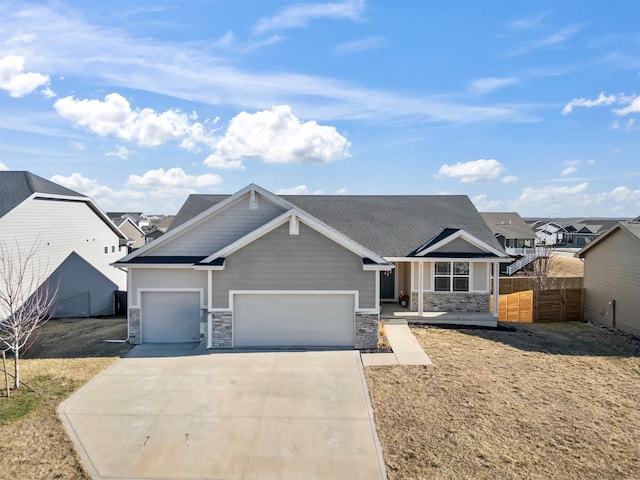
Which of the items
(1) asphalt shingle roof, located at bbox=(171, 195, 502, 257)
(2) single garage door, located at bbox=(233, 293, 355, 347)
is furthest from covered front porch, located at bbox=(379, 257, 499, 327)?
(2) single garage door, located at bbox=(233, 293, 355, 347)

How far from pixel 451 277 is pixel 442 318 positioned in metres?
1.76

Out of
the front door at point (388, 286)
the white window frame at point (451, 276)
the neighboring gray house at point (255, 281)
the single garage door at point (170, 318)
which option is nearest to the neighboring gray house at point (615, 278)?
the white window frame at point (451, 276)

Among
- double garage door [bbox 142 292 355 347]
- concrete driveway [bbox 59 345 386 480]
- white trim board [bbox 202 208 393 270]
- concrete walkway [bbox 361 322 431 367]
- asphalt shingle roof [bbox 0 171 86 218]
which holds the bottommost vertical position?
concrete driveway [bbox 59 345 386 480]

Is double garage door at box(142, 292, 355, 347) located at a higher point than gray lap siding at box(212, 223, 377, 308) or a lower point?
lower

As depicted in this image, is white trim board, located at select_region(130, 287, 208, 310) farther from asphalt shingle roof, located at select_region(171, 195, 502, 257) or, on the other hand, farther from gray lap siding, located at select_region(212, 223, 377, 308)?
asphalt shingle roof, located at select_region(171, 195, 502, 257)

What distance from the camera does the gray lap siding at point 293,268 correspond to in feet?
42.5

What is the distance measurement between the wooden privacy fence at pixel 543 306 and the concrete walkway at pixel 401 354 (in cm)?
795

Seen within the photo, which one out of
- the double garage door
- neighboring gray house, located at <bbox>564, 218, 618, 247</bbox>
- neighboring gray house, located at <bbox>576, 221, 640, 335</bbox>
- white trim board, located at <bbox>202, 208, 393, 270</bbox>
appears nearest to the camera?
white trim board, located at <bbox>202, 208, 393, 270</bbox>

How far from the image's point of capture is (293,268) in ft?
42.8

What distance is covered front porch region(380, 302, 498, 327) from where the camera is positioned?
1616 centimetres

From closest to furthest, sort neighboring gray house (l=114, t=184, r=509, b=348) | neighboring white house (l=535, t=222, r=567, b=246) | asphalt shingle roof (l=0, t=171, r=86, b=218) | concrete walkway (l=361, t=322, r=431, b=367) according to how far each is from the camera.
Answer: concrete walkway (l=361, t=322, r=431, b=367)
neighboring gray house (l=114, t=184, r=509, b=348)
asphalt shingle roof (l=0, t=171, r=86, b=218)
neighboring white house (l=535, t=222, r=567, b=246)

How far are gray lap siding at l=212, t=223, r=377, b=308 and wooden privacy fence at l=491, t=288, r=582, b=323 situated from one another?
10.1 metres

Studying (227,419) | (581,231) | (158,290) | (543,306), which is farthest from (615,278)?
(581,231)

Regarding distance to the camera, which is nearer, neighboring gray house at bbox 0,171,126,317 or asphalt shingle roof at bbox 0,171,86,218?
asphalt shingle roof at bbox 0,171,86,218
